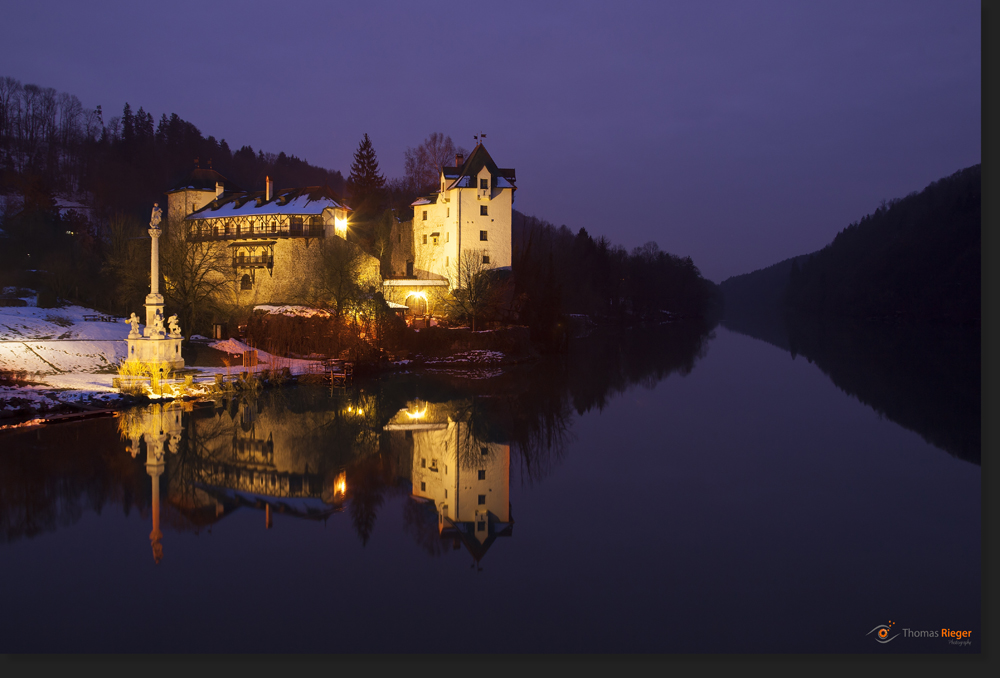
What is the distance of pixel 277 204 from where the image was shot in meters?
43.8

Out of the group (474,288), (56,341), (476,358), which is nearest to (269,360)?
(56,341)

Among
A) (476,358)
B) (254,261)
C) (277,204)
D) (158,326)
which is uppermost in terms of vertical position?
(277,204)

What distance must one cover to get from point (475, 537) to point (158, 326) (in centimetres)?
1757

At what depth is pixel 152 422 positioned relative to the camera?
1697 centimetres

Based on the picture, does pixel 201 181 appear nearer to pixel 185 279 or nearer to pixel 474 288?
pixel 185 279

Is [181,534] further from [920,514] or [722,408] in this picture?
[722,408]

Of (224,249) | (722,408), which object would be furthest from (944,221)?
(224,249)

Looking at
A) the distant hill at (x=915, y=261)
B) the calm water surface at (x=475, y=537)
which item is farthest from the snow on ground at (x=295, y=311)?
the distant hill at (x=915, y=261)

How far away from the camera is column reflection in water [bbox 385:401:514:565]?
32.9 ft

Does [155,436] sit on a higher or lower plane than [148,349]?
lower

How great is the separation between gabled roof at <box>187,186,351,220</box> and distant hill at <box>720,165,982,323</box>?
212 ft

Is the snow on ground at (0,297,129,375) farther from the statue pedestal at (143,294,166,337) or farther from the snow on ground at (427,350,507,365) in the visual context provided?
the snow on ground at (427,350,507,365)

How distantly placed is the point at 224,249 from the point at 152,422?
28587 millimetres

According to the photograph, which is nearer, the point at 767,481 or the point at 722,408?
the point at 767,481
